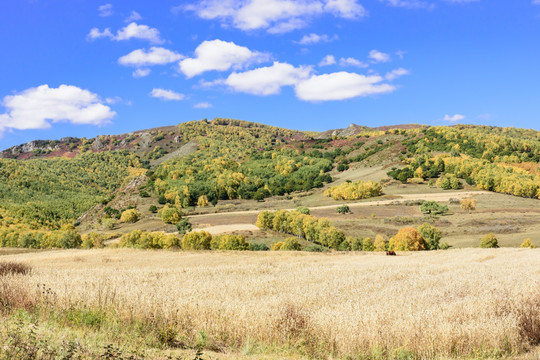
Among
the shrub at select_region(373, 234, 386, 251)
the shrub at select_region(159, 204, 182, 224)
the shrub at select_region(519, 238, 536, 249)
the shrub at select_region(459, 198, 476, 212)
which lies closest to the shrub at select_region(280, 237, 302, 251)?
the shrub at select_region(373, 234, 386, 251)

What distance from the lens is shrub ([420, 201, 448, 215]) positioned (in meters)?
115

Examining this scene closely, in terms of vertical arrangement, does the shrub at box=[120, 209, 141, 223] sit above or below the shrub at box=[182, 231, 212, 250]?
above

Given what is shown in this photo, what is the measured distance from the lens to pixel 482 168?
163 metres

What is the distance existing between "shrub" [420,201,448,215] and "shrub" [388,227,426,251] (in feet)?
123

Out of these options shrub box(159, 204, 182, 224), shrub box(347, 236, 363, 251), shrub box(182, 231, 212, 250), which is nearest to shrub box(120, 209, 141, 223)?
shrub box(159, 204, 182, 224)

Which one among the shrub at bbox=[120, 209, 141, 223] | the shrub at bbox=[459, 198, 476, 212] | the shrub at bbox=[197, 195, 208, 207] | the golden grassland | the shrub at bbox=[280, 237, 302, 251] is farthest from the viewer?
the shrub at bbox=[197, 195, 208, 207]

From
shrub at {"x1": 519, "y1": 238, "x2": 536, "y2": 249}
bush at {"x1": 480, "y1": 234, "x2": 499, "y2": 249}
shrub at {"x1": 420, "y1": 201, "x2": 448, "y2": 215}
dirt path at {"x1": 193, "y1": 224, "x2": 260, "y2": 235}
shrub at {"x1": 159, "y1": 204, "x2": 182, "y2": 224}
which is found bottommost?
shrub at {"x1": 519, "y1": 238, "x2": 536, "y2": 249}

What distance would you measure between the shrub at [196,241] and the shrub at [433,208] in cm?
6573

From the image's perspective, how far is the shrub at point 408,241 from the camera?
77812 millimetres

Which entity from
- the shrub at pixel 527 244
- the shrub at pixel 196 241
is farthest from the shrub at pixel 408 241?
the shrub at pixel 196 241

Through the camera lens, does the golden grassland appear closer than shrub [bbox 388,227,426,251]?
Yes

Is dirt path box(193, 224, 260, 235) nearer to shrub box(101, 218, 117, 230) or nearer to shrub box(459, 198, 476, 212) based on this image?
shrub box(101, 218, 117, 230)

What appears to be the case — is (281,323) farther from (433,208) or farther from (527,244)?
(433,208)

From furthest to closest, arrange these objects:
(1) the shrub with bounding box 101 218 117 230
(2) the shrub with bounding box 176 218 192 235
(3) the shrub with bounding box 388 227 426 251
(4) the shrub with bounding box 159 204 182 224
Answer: (1) the shrub with bounding box 101 218 117 230, (4) the shrub with bounding box 159 204 182 224, (2) the shrub with bounding box 176 218 192 235, (3) the shrub with bounding box 388 227 426 251
